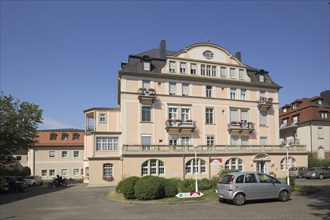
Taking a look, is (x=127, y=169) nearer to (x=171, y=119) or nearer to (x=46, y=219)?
(x=171, y=119)

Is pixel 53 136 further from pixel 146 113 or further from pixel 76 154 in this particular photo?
pixel 146 113

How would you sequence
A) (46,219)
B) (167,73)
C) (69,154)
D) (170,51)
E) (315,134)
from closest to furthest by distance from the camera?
(46,219)
(167,73)
(170,51)
(315,134)
(69,154)

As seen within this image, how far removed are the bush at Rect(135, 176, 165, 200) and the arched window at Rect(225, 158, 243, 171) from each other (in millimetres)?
22130

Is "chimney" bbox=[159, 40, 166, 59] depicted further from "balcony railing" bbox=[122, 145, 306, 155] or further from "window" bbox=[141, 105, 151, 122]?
"balcony railing" bbox=[122, 145, 306, 155]

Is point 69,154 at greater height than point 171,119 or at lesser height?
lesser

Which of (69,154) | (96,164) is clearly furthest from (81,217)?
(69,154)

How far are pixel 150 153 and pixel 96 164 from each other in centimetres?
683

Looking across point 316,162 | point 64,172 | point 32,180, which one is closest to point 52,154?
point 64,172

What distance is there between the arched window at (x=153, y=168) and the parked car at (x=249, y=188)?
65.5 ft

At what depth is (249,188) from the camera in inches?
667

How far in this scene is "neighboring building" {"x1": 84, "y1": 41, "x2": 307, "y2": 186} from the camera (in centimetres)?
3856

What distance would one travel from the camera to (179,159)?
3850 centimetres

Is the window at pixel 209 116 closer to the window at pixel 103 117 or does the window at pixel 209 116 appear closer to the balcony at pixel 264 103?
the balcony at pixel 264 103

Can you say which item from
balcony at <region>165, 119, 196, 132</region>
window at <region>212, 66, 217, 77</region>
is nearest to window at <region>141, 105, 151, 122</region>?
balcony at <region>165, 119, 196, 132</region>
